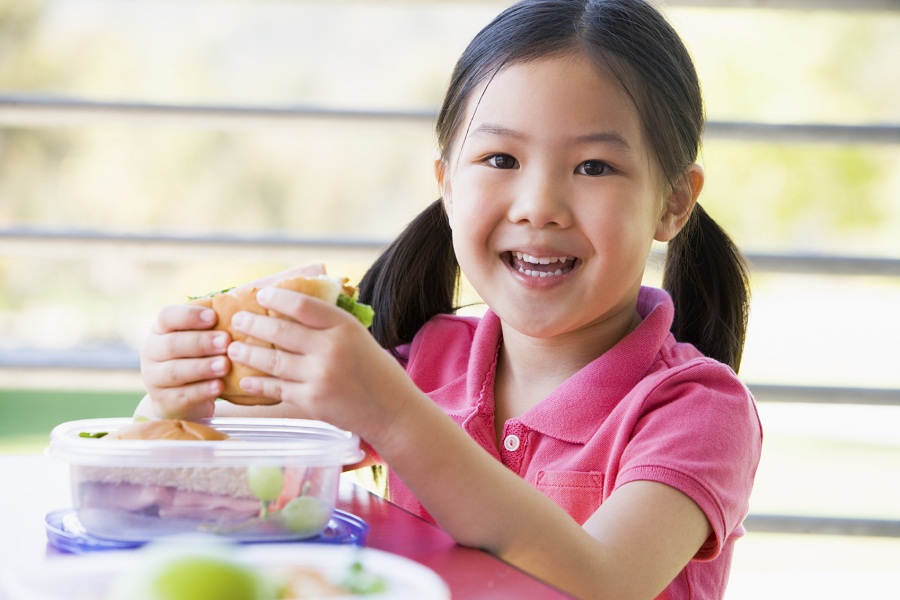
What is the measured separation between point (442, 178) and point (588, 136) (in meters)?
0.36

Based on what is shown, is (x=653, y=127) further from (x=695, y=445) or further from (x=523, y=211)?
(x=695, y=445)

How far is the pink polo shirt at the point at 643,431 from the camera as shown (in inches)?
48.4

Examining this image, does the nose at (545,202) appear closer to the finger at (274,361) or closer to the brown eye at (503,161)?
the brown eye at (503,161)

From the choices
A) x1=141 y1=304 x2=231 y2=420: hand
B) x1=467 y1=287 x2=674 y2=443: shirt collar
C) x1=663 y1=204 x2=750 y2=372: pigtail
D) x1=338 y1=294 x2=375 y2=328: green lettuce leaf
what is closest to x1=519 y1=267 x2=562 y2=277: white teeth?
x1=467 y1=287 x2=674 y2=443: shirt collar

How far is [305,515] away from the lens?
893 mm

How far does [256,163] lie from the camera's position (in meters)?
12.8

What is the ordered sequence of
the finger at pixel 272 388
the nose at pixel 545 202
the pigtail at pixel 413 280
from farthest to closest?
1. the pigtail at pixel 413 280
2. the nose at pixel 545 202
3. the finger at pixel 272 388

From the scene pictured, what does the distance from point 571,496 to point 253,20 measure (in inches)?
549

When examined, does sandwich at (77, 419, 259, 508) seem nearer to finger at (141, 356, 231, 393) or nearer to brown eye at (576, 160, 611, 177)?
finger at (141, 356, 231, 393)

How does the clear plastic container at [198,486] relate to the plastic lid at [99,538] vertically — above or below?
above

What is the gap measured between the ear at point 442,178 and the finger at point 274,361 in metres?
0.78

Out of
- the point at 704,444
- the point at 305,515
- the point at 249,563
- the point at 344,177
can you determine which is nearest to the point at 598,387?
the point at 704,444

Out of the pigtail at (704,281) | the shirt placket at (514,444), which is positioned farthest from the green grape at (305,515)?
the pigtail at (704,281)

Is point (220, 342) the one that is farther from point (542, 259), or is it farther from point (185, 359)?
point (542, 259)
